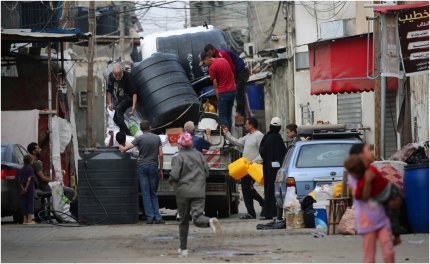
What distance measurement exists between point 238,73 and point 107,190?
4.77m

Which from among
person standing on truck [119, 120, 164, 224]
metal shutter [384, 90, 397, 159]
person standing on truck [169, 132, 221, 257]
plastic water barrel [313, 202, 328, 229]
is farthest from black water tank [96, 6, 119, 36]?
person standing on truck [169, 132, 221, 257]

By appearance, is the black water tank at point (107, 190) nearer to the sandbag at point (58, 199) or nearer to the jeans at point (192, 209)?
the sandbag at point (58, 199)

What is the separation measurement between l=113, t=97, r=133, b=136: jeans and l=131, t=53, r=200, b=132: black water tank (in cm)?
31

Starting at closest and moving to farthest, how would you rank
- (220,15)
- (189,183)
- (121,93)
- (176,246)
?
(189,183) → (176,246) → (121,93) → (220,15)

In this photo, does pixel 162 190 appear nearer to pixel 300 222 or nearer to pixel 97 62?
pixel 300 222

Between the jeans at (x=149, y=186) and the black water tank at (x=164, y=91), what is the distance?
2725 millimetres

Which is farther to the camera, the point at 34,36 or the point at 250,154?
the point at 34,36

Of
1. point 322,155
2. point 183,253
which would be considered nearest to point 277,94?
point 322,155

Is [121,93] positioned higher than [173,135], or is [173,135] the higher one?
[121,93]

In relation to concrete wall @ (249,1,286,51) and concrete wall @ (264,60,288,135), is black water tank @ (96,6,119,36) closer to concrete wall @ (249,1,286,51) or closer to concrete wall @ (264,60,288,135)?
concrete wall @ (249,1,286,51)

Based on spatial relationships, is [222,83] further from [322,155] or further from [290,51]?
[290,51]

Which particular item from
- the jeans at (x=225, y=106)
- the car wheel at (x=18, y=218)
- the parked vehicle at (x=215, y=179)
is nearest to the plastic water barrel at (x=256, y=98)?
the jeans at (x=225, y=106)

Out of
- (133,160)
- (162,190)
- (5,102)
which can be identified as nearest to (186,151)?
(133,160)

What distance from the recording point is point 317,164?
60.1 feet
